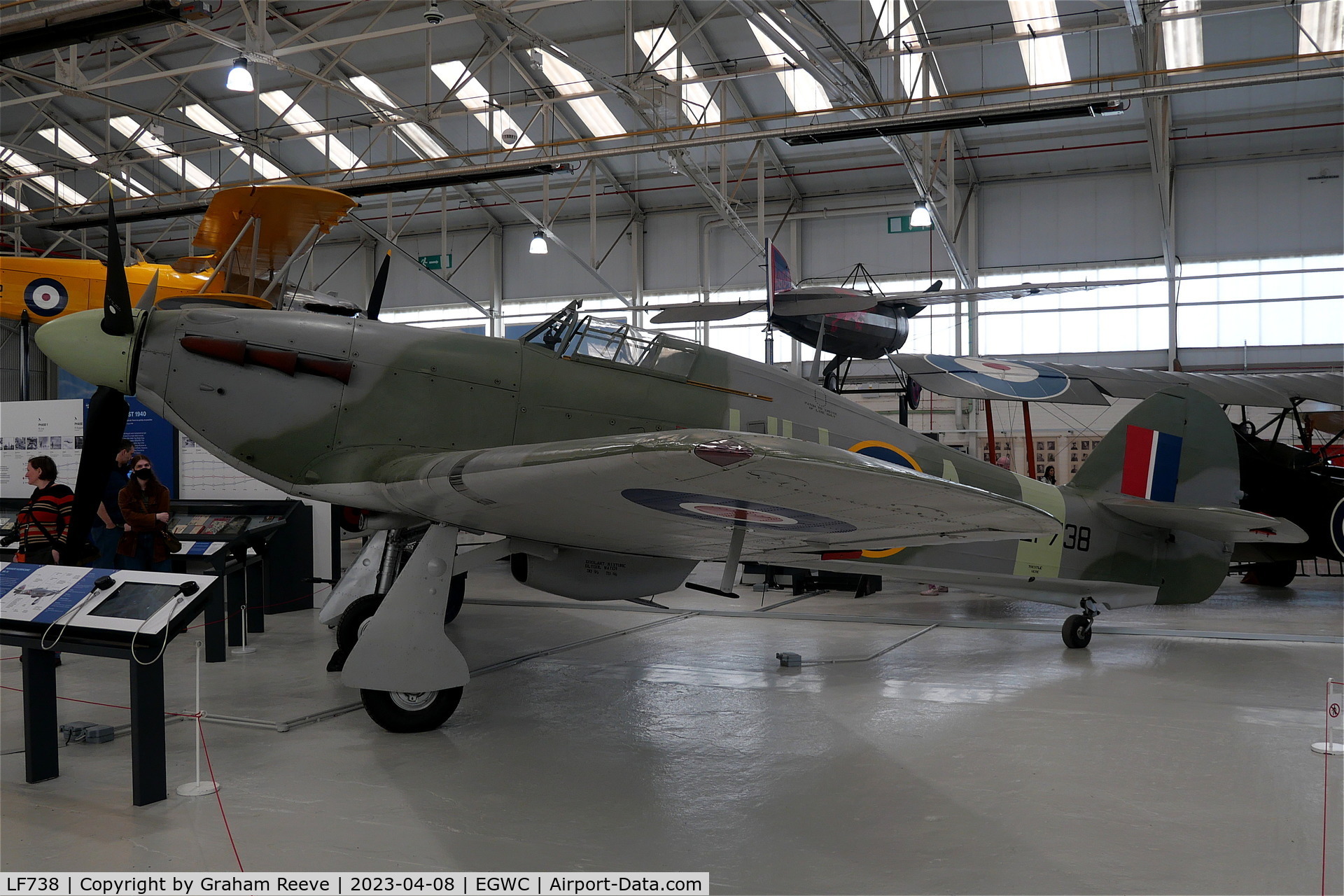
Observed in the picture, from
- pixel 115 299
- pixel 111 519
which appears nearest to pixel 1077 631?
pixel 115 299

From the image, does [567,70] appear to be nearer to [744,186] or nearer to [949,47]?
[744,186]

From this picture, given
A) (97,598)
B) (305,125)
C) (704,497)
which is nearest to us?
(704,497)

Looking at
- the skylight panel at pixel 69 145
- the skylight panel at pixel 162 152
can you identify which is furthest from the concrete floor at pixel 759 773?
the skylight panel at pixel 69 145

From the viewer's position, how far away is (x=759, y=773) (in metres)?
4.15

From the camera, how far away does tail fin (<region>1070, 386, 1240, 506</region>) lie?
7.27 meters

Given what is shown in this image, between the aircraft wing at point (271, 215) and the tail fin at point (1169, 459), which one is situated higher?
the aircraft wing at point (271, 215)

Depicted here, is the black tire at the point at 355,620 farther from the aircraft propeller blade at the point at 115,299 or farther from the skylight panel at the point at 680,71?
the skylight panel at the point at 680,71

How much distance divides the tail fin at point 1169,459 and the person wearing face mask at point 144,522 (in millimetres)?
7448

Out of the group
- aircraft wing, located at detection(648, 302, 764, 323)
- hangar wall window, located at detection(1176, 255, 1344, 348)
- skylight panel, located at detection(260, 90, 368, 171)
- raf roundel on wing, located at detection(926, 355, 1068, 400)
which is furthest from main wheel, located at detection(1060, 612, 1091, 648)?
skylight panel, located at detection(260, 90, 368, 171)

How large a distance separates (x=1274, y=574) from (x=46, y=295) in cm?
1809

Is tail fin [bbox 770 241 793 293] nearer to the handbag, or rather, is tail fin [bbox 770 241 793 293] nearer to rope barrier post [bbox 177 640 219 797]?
the handbag

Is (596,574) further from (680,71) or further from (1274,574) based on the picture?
(680,71)

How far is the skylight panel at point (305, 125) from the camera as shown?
21.2m

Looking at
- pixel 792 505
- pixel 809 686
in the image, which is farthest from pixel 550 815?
pixel 809 686
